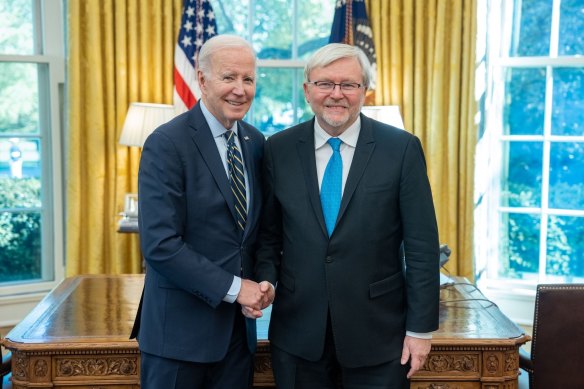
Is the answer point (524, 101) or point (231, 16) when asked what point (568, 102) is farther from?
point (231, 16)

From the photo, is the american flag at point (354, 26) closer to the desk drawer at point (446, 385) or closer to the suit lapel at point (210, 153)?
the desk drawer at point (446, 385)

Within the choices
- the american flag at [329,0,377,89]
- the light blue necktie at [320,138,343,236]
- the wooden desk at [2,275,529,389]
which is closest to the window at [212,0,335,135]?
the american flag at [329,0,377,89]

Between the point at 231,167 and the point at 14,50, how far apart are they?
3.08 m

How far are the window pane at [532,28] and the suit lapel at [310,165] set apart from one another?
9.48 ft

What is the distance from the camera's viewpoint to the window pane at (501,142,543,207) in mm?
4609

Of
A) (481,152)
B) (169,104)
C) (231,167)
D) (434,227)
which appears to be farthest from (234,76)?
(481,152)

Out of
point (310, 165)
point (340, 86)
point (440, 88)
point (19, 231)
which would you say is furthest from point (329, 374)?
point (19, 231)

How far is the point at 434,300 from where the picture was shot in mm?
2033

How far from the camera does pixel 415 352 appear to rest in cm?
203

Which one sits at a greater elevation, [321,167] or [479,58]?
[479,58]

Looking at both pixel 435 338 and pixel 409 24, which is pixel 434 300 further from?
pixel 409 24

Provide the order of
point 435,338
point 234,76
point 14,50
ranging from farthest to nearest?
point 14,50 → point 435,338 → point 234,76

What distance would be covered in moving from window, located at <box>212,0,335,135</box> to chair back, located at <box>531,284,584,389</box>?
8.79ft

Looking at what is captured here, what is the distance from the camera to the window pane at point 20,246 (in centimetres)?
463
